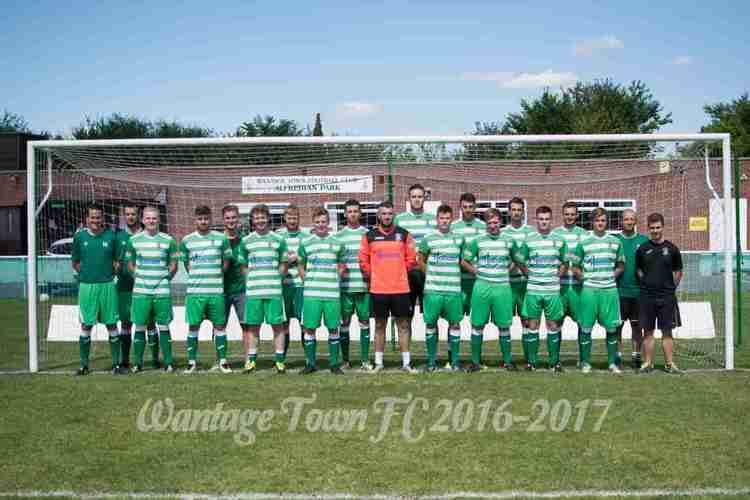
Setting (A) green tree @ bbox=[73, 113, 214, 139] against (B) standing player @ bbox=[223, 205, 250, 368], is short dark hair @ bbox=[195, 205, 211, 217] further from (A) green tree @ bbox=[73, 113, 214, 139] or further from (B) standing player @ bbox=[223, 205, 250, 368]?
(A) green tree @ bbox=[73, 113, 214, 139]

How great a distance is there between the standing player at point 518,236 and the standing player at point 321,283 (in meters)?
1.97

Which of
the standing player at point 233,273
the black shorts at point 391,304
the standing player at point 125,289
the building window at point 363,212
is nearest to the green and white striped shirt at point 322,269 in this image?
the black shorts at point 391,304

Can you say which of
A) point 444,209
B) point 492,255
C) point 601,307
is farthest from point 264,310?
point 601,307

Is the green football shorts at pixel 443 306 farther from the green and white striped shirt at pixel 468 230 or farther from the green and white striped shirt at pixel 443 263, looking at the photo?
the green and white striped shirt at pixel 468 230

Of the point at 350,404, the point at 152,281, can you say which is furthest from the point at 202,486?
the point at 152,281

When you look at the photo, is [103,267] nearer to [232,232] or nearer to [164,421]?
[232,232]

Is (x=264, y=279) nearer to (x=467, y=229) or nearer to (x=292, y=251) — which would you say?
(x=292, y=251)

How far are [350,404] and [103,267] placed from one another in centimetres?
372

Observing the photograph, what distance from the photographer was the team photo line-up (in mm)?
8727

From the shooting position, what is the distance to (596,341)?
1203cm

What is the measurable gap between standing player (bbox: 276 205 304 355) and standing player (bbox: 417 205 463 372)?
1.45 m

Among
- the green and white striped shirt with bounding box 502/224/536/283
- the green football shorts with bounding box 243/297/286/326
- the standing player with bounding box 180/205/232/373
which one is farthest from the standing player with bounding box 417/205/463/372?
the standing player with bounding box 180/205/232/373

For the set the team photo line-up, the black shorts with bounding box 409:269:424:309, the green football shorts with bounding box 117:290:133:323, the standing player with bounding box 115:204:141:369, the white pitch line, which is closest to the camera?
the white pitch line

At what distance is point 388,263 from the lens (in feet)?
28.3
